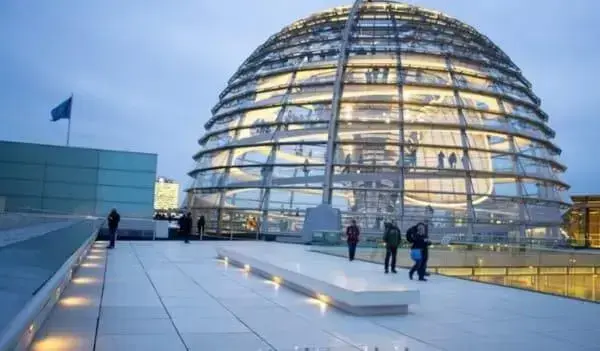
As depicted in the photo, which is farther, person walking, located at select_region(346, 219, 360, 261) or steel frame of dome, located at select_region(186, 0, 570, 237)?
steel frame of dome, located at select_region(186, 0, 570, 237)

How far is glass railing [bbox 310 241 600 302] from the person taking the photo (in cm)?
1378

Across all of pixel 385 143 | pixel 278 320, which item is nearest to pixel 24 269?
pixel 278 320

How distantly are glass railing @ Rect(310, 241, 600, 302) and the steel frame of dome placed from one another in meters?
9.90

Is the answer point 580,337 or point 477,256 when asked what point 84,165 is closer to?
point 477,256

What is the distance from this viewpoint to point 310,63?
34406 millimetres

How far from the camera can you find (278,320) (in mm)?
8742

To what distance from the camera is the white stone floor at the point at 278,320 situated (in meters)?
7.21

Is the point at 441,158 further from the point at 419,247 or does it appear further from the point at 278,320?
the point at 278,320

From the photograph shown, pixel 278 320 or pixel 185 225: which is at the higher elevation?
pixel 185 225

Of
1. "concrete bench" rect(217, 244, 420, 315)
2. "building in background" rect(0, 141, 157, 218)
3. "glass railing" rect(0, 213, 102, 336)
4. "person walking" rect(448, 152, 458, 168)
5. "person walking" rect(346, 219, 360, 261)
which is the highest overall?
"person walking" rect(448, 152, 458, 168)

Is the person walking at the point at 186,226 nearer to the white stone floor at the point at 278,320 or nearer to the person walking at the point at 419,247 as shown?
the white stone floor at the point at 278,320

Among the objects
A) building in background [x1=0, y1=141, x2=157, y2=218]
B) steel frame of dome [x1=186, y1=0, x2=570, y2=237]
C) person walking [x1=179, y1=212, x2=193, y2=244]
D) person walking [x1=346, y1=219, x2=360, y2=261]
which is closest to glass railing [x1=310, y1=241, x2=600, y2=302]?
person walking [x1=346, y1=219, x2=360, y2=261]

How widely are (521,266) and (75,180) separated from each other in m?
23.4

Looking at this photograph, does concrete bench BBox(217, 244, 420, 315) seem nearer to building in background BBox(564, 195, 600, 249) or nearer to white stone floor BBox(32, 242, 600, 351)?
white stone floor BBox(32, 242, 600, 351)
